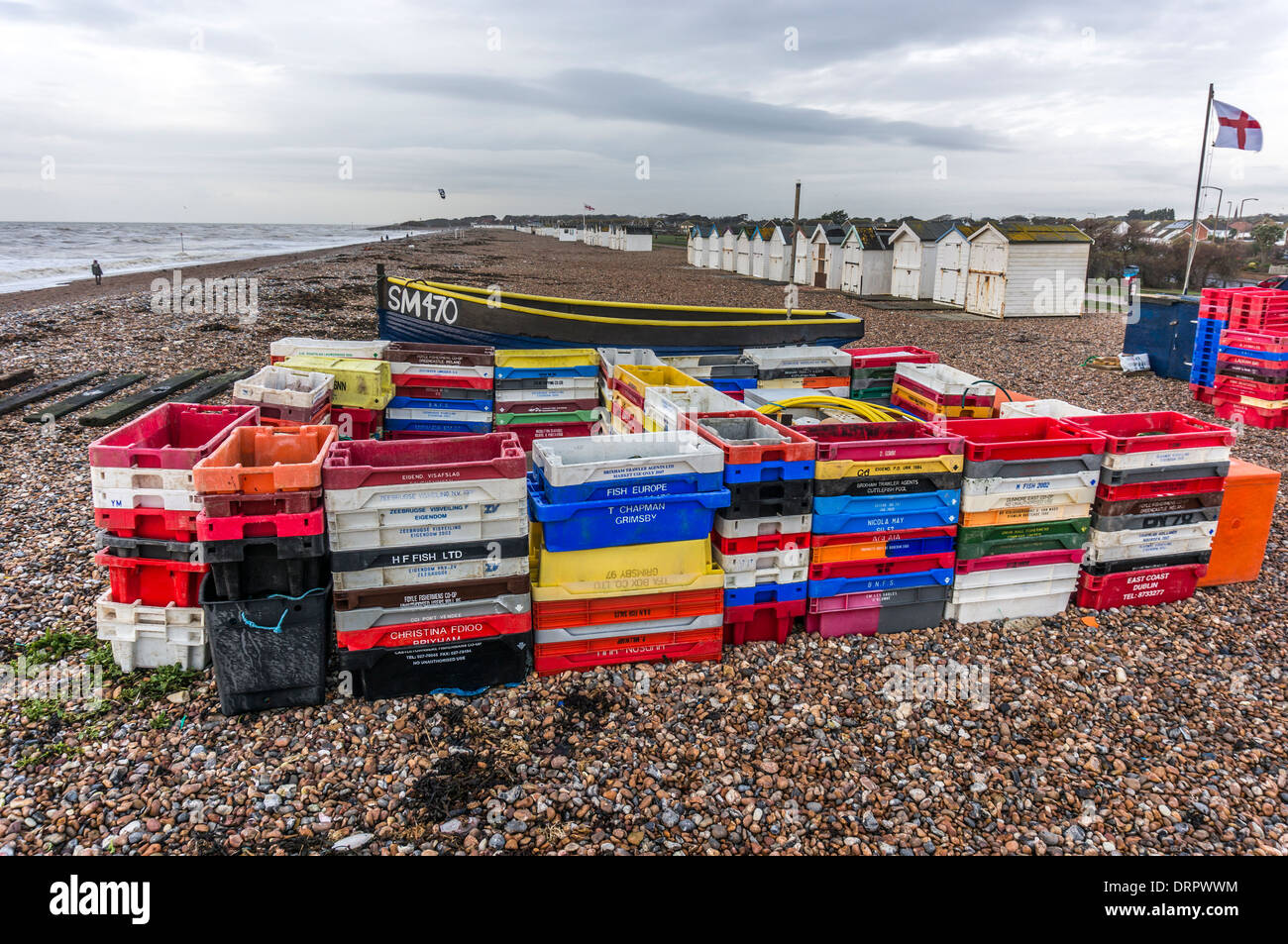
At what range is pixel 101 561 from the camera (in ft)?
18.1

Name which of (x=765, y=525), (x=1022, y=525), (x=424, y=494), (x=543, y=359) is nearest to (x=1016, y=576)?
(x=1022, y=525)

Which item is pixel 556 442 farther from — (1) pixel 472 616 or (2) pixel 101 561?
(2) pixel 101 561

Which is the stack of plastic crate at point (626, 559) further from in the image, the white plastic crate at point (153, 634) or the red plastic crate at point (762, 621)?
the white plastic crate at point (153, 634)

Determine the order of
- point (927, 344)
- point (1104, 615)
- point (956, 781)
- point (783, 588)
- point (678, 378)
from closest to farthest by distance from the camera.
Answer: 1. point (956, 781)
2. point (783, 588)
3. point (1104, 615)
4. point (678, 378)
5. point (927, 344)

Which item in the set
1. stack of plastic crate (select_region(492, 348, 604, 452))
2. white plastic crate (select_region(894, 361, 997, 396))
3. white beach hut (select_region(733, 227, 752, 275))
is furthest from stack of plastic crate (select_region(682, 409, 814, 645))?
white beach hut (select_region(733, 227, 752, 275))

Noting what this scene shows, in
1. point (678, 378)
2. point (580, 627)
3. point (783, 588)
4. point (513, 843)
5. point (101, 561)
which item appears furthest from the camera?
point (678, 378)

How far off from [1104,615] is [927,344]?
18.1 meters

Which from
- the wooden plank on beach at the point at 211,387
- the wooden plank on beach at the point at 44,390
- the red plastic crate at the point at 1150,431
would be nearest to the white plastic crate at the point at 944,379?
the red plastic crate at the point at 1150,431

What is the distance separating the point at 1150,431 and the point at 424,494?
7059 millimetres

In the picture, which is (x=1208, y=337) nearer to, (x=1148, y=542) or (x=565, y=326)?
(x=1148, y=542)

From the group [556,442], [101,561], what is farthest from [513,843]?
[101,561]

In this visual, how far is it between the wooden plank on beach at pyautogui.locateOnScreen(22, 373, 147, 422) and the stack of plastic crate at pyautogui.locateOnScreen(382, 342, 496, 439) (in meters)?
6.88

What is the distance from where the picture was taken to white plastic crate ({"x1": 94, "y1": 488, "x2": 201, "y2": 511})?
215 inches
